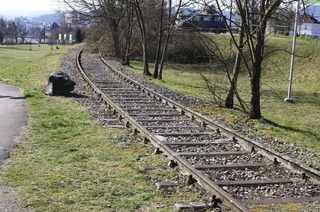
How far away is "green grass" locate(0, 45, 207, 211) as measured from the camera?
5.73 m

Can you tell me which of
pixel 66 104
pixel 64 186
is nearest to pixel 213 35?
pixel 66 104

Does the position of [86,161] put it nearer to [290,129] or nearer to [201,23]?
[290,129]

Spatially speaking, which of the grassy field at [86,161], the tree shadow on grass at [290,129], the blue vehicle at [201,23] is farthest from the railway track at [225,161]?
the blue vehicle at [201,23]

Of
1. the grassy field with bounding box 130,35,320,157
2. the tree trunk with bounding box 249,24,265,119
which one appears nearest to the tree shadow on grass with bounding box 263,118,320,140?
the grassy field with bounding box 130,35,320,157

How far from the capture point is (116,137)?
928 centimetres

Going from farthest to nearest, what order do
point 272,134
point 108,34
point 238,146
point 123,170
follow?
point 108,34 < point 272,134 < point 238,146 < point 123,170

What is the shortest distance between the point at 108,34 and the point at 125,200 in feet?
125

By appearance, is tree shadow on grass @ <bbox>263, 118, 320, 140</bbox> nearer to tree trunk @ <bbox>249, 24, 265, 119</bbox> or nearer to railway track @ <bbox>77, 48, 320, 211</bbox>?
tree trunk @ <bbox>249, 24, 265, 119</bbox>

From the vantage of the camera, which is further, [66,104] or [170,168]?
[66,104]

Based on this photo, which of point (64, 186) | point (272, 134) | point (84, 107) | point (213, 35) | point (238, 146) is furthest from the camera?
point (213, 35)

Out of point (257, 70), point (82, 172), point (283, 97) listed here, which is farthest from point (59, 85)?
point (283, 97)

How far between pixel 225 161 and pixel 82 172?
7.70 ft

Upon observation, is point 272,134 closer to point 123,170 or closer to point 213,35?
point 123,170

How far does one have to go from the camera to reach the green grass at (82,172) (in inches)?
225
